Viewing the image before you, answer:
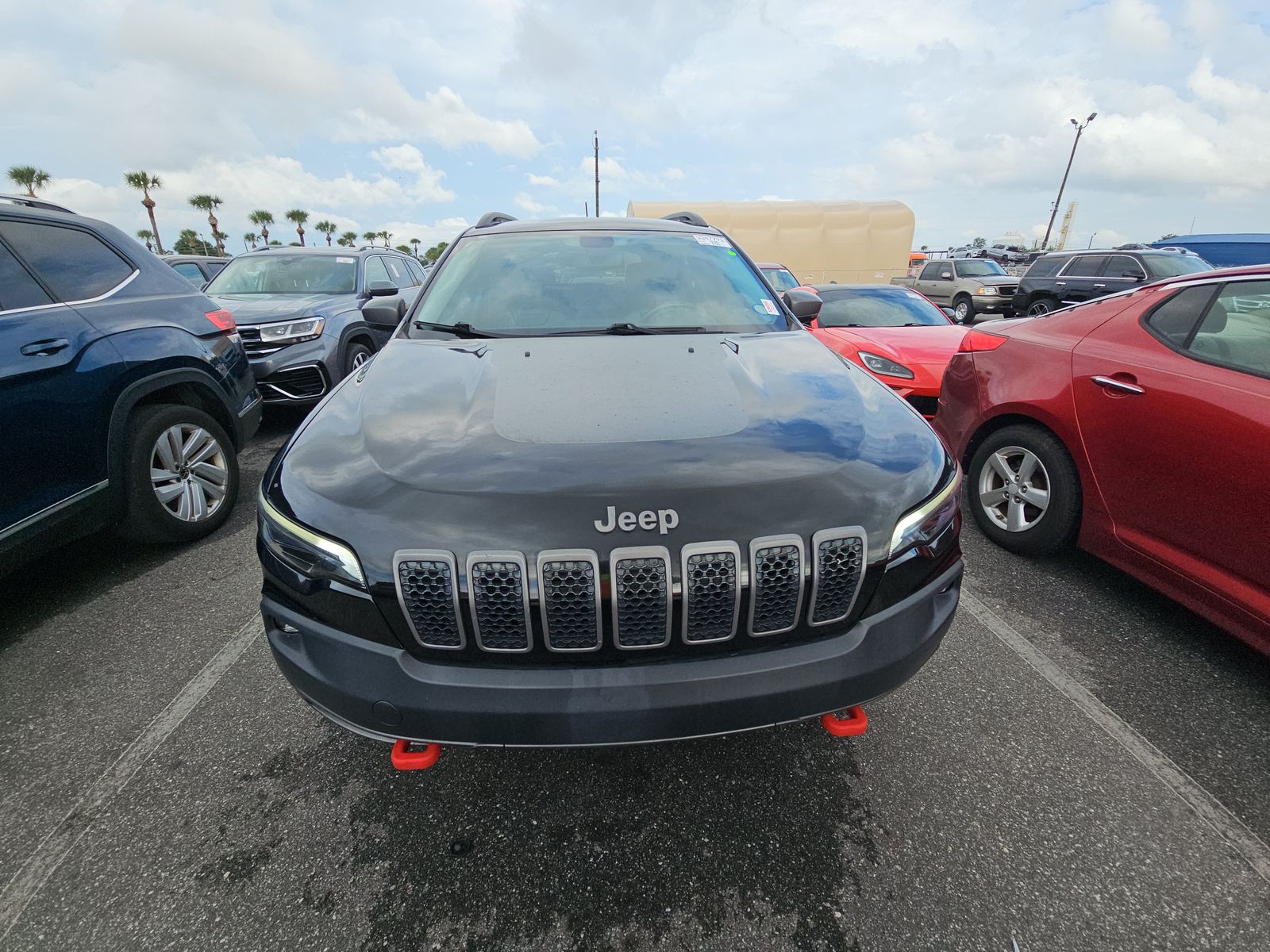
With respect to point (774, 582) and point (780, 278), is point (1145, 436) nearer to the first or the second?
point (774, 582)

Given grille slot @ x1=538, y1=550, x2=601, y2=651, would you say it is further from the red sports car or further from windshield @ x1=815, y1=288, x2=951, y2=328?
windshield @ x1=815, y1=288, x2=951, y2=328

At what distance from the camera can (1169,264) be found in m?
11.2

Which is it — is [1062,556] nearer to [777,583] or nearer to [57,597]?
[777,583]

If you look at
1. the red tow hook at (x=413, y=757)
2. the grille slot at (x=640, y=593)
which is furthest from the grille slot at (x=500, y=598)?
the red tow hook at (x=413, y=757)

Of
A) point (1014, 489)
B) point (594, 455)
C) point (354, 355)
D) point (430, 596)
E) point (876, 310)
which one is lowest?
point (1014, 489)

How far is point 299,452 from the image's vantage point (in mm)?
1648

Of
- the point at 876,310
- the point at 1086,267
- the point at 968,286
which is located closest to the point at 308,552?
the point at 876,310

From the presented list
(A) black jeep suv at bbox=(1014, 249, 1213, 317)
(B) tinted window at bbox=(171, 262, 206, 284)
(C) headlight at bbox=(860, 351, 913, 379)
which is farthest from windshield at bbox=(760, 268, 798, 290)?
(B) tinted window at bbox=(171, 262, 206, 284)

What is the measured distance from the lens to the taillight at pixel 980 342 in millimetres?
3480

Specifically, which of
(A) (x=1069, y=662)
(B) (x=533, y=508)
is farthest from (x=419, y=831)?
(A) (x=1069, y=662)

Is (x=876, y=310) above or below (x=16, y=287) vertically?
below

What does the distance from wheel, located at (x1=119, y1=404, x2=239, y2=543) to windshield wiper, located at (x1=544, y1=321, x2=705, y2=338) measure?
2.42 m

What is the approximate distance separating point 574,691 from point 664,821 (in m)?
0.70

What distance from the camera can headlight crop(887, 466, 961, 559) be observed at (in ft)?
4.91
